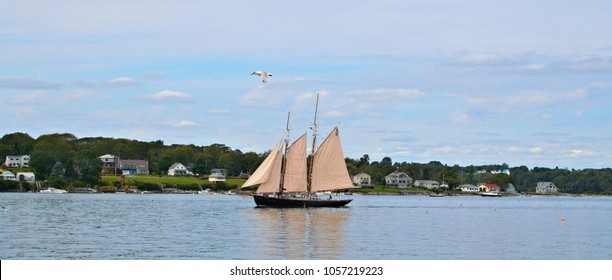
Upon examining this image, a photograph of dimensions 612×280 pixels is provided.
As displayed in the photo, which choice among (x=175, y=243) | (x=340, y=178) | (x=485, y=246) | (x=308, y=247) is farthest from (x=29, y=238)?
(x=340, y=178)

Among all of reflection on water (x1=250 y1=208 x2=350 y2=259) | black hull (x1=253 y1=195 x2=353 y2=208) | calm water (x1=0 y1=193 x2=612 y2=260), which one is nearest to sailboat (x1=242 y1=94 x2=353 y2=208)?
black hull (x1=253 y1=195 x2=353 y2=208)

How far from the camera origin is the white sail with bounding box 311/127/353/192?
348 feet

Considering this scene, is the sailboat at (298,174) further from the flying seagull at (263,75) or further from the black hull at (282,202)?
the flying seagull at (263,75)

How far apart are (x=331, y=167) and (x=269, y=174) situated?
748 centimetres

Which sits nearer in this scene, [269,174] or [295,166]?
[269,174]

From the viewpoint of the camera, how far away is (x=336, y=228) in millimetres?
69500

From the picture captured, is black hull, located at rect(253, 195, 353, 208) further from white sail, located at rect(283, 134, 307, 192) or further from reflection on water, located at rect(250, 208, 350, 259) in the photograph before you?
reflection on water, located at rect(250, 208, 350, 259)

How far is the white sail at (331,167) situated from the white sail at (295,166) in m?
1.57

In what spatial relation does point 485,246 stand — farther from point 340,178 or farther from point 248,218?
point 340,178

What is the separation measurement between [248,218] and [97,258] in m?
38.0

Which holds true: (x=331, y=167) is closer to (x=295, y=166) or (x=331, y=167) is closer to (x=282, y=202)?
(x=295, y=166)

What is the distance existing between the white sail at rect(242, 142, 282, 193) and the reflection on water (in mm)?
15789

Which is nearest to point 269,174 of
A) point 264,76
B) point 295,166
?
point 295,166

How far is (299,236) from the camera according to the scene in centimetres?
6038
